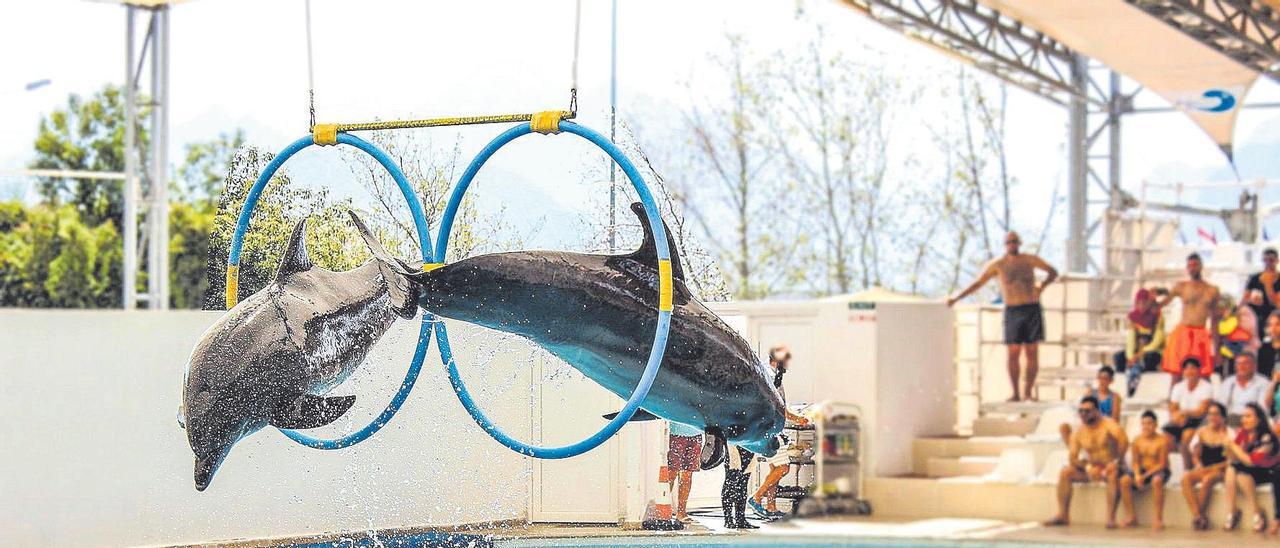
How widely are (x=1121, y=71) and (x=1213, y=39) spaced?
1.63 metres

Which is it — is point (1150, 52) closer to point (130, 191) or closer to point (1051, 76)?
point (1051, 76)

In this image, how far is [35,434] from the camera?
10.8 metres

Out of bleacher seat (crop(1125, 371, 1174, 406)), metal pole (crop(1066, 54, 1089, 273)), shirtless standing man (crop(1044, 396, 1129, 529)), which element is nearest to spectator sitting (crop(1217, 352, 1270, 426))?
shirtless standing man (crop(1044, 396, 1129, 529))

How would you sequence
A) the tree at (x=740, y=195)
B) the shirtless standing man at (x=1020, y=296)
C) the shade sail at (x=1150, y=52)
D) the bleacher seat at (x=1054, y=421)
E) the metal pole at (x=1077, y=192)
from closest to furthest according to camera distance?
1. the bleacher seat at (x=1054, y=421)
2. the shade sail at (x=1150, y=52)
3. the shirtless standing man at (x=1020, y=296)
4. the metal pole at (x=1077, y=192)
5. the tree at (x=740, y=195)

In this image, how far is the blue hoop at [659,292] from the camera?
619 centimetres

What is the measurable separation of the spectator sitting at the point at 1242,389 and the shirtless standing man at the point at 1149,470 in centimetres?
58

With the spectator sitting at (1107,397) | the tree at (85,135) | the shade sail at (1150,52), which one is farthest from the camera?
the tree at (85,135)

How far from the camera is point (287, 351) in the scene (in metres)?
6.41

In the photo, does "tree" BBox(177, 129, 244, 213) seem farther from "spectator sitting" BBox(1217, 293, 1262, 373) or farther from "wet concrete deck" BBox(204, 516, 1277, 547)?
"spectator sitting" BBox(1217, 293, 1262, 373)

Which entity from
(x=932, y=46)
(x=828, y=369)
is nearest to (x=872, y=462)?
(x=828, y=369)

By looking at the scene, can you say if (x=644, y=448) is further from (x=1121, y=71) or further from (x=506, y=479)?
(x=1121, y=71)

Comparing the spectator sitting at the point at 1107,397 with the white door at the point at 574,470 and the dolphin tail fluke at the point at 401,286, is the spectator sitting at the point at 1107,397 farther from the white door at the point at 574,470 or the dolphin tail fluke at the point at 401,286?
the dolphin tail fluke at the point at 401,286

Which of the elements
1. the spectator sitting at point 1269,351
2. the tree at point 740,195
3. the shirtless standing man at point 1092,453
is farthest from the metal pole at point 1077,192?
the tree at point 740,195

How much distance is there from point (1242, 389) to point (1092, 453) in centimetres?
126
